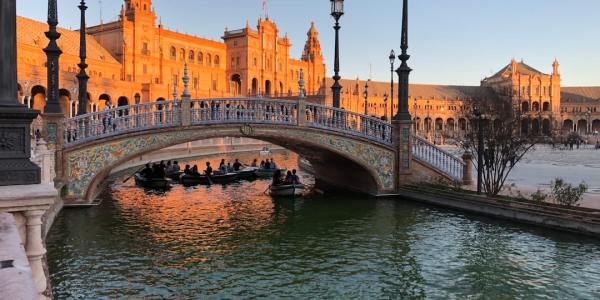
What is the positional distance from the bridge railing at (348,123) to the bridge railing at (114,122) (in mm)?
5198

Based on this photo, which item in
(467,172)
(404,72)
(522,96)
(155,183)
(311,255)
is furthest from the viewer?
(522,96)

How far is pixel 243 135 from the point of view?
18.8 m

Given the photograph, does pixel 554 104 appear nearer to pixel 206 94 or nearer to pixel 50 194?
pixel 206 94

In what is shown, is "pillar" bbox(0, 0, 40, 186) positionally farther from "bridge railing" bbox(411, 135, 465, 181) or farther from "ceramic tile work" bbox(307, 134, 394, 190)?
"bridge railing" bbox(411, 135, 465, 181)

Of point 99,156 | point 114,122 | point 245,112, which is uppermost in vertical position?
point 245,112

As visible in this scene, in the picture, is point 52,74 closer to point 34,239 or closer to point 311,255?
point 311,255

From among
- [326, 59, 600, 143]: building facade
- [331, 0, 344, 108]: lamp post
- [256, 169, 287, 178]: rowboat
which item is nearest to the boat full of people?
[331, 0, 344, 108]: lamp post

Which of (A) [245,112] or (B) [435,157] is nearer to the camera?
(A) [245,112]

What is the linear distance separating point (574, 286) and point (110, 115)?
1461cm

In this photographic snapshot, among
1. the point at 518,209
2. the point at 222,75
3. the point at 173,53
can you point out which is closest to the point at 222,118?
the point at 518,209

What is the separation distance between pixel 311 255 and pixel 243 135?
7.76 meters

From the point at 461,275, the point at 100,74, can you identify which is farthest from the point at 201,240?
the point at 100,74

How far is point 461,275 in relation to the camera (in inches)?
411

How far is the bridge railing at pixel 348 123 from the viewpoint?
1972 centimetres
